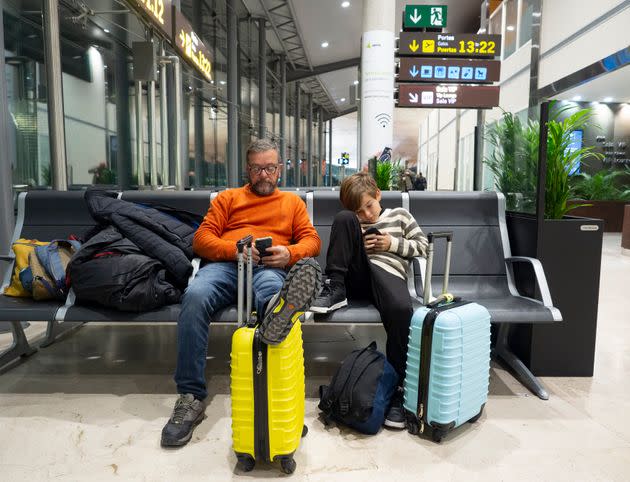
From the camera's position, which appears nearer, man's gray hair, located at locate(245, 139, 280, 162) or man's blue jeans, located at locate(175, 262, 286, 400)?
man's blue jeans, located at locate(175, 262, 286, 400)

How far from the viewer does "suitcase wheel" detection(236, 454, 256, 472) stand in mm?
1781

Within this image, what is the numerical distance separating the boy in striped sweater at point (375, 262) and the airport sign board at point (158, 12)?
6.44ft

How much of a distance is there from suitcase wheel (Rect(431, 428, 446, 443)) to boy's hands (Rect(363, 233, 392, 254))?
90cm

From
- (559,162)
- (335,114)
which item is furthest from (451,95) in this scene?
(335,114)

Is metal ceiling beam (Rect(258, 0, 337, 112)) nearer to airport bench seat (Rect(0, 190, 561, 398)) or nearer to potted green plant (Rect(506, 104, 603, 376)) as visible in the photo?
airport bench seat (Rect(0, 190, 561, 398))

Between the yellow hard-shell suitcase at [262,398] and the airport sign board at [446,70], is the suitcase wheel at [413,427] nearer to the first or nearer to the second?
the yellow hard-shell suitcase at [262,398]

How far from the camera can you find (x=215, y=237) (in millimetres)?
2521

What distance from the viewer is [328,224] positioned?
3111mm

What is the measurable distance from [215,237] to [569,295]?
1934 mm

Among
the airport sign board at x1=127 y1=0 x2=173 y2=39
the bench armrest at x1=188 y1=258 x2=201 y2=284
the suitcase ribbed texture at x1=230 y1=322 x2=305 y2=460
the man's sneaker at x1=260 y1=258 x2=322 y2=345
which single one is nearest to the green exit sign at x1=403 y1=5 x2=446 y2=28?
the airport sign board at x1=127 y1=0 x2=173 y2=39

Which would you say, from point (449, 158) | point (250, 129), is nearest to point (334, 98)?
point (449, 158)

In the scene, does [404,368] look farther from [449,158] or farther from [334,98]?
[334,98]

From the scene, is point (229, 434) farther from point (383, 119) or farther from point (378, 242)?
point (383, 119)

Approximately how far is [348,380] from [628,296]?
409 cm
